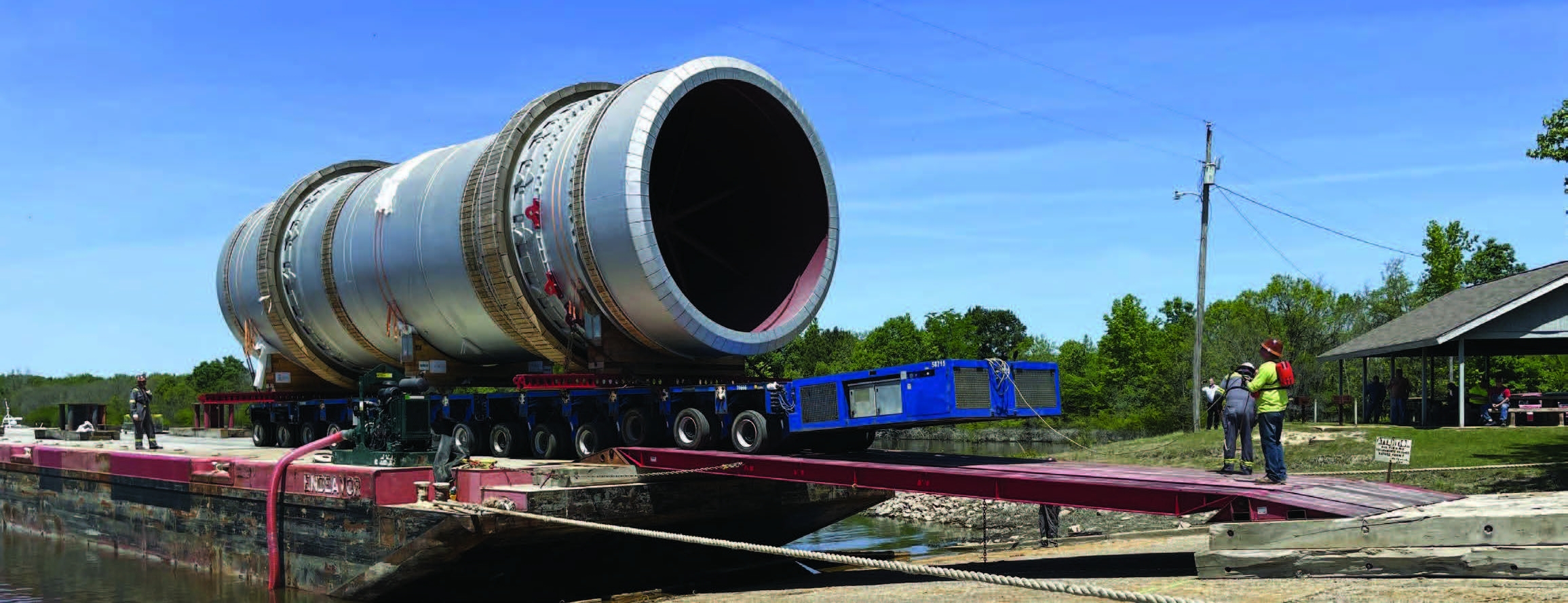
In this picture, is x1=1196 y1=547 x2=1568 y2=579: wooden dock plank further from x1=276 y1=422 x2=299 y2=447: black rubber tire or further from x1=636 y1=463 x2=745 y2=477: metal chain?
x1=276 y1=422 x2=299 y2=447: black rubber tire

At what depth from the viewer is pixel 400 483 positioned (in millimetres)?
16562

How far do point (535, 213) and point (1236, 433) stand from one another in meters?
10.0

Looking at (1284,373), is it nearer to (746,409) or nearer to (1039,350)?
(746,409)

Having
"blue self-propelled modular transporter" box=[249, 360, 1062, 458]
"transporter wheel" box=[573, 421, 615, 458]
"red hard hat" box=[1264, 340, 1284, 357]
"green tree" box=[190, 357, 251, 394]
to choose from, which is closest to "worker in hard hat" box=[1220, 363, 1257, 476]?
"red hard hat" box=[1264, 340, 1284, 357]

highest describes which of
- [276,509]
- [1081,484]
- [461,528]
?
[1081,484]

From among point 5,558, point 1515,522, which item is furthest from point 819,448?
point 5,558

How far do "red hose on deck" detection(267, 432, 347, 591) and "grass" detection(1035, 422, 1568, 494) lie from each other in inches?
441

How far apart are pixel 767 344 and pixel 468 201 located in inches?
205

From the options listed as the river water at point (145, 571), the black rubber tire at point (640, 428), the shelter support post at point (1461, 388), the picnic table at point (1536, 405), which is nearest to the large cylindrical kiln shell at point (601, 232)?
the black rubber tire at point (640, 428)

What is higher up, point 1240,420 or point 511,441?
point 1240,420

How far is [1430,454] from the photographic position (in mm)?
23547

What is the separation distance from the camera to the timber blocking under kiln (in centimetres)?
996

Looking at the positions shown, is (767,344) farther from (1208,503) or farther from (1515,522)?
(1515,522)

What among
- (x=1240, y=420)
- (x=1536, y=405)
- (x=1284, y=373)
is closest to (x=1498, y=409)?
(x=1536, y=405)
